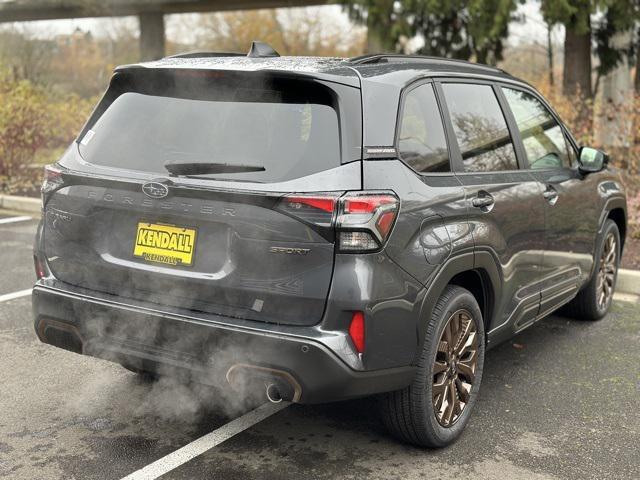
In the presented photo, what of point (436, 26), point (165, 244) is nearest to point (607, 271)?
point (165, 244)

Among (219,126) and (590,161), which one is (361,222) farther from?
(590,161)

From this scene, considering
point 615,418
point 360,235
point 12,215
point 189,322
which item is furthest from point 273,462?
point 12,215

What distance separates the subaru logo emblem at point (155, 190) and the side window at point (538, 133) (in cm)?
224

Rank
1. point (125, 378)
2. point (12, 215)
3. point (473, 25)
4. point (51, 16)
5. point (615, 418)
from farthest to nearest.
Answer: point (51, 16), point (473, 25), point (12, 215), point (125, 378), point (615, 418)

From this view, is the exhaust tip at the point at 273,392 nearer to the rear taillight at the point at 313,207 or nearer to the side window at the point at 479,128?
the rear taillight at the point at 313,207

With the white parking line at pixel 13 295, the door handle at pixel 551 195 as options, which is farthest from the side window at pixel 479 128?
the white parking line at pixel 13 295

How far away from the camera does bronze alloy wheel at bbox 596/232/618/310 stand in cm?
582

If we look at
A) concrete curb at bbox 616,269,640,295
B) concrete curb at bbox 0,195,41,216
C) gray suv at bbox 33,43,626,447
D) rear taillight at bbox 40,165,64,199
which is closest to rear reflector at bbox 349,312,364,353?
gray suv at bbox 33,43,626,447

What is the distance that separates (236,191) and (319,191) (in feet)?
1.13

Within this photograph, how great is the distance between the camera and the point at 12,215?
1052 cm

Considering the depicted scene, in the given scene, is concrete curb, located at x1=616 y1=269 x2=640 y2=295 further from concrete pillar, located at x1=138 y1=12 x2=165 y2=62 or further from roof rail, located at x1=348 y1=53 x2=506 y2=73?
concrete pillar, located at x1=138 y1=12 x2=165 y2=62

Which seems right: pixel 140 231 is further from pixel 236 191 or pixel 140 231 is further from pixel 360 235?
pixel 360 235

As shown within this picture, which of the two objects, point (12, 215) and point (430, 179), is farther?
point (12, 215)

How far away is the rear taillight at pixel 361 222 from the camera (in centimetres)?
297
